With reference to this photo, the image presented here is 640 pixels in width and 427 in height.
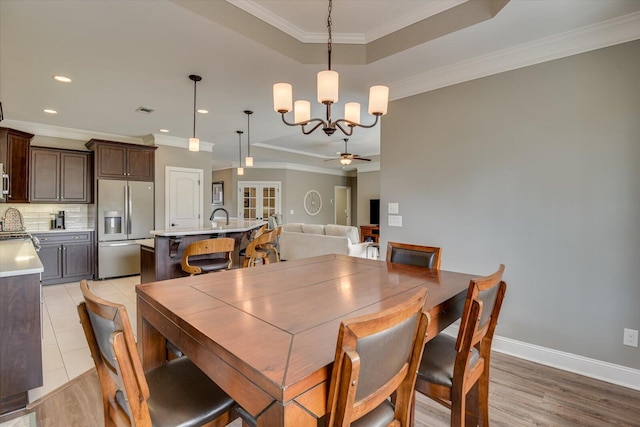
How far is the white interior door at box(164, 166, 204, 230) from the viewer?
5770 mm

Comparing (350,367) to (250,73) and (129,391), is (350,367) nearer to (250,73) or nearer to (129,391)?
(129,391)

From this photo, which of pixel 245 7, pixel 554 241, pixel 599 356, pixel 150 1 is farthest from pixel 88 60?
pixel 599 356

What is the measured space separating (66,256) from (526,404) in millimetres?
6218

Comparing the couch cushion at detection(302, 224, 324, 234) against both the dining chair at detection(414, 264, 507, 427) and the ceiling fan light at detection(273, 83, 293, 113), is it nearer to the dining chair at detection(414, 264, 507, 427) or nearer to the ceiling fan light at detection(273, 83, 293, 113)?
the ceiling fan light at detection(273, 83, 293, 113)

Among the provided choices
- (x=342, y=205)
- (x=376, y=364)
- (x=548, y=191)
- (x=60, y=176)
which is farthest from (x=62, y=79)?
(x=342, y=205)

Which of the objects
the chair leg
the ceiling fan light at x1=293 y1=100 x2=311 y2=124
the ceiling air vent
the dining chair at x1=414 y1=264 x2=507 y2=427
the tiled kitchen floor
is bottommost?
the tiled kitchen floor

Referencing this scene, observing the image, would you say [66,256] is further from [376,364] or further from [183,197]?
[376,364]

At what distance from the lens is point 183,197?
19.6ft

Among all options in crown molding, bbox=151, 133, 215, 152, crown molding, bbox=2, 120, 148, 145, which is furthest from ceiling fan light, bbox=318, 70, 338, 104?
crown molding, bbox=2, 120, 148, 145

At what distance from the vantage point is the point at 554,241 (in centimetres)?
244

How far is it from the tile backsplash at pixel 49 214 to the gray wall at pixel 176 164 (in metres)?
1.03

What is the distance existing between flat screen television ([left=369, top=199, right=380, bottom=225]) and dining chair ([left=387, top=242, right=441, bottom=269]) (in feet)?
22.5

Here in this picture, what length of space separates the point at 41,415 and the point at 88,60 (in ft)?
9.33

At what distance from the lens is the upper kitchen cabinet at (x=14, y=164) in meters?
4.20
